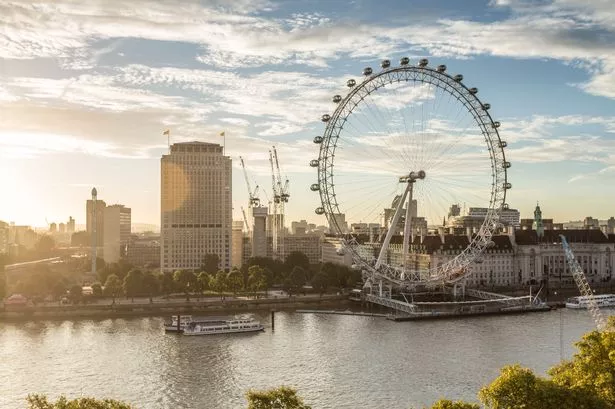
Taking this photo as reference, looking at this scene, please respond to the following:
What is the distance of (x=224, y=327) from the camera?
4756cm

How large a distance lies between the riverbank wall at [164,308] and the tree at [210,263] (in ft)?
88.0

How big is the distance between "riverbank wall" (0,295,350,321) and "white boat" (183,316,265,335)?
10.6 m

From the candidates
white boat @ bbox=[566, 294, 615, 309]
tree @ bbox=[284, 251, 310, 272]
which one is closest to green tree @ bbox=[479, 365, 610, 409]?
white boat @ bbox=[566, 294, 615, 309]

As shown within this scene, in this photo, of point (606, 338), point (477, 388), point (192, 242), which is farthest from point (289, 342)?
point (192, 242)

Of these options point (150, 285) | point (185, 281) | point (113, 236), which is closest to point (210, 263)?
point (185, 281)

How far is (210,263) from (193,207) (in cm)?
1145

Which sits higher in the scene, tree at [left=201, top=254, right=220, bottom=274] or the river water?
tree at [left=201, top=254, right=220, bottom=274]

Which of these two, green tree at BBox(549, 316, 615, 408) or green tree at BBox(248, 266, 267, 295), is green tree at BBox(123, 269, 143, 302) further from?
green tree at BBox(549, 316, 615, 408)

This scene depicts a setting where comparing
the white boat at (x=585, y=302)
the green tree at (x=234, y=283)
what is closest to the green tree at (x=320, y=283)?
the green tree at (x=234, y=283)

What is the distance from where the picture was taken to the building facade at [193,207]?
9675 cm

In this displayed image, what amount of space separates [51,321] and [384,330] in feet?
87.8

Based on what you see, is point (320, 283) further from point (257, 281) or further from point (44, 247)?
point (44, 247)

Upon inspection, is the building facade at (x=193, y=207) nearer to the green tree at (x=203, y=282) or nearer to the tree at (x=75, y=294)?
the green tree at (x=203, y=282)

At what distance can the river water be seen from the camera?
30969 millimetres
